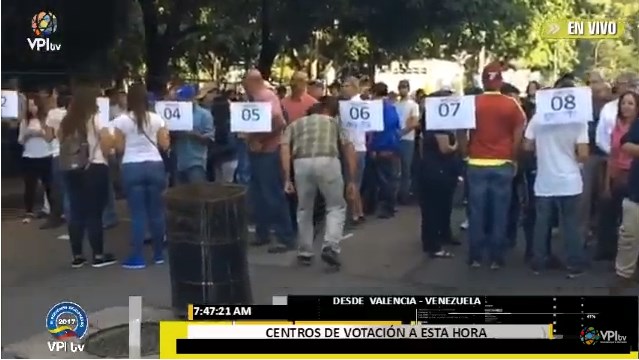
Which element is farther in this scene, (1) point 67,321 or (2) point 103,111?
(1) point 67,321

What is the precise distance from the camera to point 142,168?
8.64 ft

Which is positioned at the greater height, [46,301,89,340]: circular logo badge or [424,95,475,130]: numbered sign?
[424,95,475,130]: numbered sign

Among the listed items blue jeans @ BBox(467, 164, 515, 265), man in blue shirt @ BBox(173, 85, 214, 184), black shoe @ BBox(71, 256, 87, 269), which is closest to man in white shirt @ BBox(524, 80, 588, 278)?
blue jeans @ BBox(467, 164, 515, 265)

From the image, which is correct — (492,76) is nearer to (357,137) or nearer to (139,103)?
(357,137)

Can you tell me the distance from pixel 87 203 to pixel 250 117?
685 millimetres

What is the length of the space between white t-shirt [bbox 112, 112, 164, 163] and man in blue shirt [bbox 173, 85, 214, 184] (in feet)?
0.25

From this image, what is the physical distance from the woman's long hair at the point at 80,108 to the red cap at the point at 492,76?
137 centimetres

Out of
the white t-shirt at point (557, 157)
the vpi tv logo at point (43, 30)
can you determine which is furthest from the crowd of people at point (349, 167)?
the vpi tv logo at point (43, 30)

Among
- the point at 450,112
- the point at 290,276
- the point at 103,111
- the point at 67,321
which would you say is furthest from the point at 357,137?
the point at 67,321

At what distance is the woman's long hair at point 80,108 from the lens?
2.57 m

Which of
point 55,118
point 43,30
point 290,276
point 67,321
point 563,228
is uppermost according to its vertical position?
point 43,30

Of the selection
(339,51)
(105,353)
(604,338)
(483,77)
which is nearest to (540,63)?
(483,77)

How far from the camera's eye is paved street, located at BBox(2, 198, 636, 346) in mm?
2635

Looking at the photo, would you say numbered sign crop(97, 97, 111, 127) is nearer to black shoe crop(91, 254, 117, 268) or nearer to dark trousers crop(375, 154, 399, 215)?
black shoe crop(91, 254, 117, 268)
